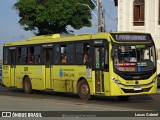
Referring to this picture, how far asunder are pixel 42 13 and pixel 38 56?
32.1 meters

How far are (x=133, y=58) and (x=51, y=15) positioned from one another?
1474 inches

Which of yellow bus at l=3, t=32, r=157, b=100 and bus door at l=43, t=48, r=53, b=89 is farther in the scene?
bus door at l=43, t=48, r=53, b=89

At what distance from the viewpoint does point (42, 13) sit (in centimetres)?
5925

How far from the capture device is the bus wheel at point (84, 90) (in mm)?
23391

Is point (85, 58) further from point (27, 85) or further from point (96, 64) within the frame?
point (27, 85)

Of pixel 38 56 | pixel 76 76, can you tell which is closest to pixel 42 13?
pixel 38 56

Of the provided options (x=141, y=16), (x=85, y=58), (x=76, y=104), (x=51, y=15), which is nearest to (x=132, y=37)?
(x=85, y=58)

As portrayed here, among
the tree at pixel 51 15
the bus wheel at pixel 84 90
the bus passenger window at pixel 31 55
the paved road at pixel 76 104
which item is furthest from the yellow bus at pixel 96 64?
the tree at pixel 51 15

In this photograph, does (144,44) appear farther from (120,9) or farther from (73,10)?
(73,10)

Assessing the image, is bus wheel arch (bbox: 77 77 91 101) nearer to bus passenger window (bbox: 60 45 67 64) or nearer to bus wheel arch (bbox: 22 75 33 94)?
bus passenger window (bbox: 60 45 67 64)

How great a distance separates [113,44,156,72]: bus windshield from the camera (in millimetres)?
22047

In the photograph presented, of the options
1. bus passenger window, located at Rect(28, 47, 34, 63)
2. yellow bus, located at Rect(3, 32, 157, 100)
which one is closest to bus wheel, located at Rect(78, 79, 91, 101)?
yellow bus, located at Rect(3, 32, 157, 100)

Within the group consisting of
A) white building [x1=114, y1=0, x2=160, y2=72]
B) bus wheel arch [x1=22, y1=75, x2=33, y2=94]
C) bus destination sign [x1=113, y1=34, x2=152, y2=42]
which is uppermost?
white building [x1=114, y1=0, x2=160, y2=72]

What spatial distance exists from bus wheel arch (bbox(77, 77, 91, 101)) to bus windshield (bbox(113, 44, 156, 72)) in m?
2.13
